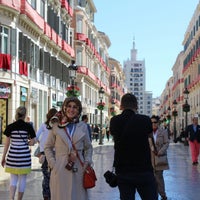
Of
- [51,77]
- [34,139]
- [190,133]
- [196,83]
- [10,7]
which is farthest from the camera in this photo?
[196,83]

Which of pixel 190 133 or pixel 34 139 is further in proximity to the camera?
pixel 190 133

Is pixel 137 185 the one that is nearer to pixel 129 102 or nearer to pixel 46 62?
pixel 129 102

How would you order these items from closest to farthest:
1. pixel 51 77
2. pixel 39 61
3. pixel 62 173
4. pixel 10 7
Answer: pixel 62 173 < pixel 10 7 < pixel 39 61 < pixel 51 77

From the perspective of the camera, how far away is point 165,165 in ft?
29.5

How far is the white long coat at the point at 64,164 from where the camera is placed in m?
5.29

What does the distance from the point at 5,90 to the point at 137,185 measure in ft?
70.4

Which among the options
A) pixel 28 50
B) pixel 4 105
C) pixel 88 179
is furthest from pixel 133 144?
pixel 28 50

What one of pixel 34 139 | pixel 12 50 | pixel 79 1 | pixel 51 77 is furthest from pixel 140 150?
pixel 79 1

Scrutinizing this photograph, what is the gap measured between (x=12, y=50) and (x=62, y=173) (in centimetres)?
2135

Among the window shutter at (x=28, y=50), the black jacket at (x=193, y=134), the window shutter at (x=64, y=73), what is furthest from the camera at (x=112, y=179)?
the window shutter at (x=64, y=73)

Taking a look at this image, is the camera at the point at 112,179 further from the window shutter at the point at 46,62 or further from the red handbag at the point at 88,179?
the window shutter at the point at 46,62

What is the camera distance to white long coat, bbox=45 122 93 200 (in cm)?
529

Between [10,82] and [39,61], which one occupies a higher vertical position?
[39,61]

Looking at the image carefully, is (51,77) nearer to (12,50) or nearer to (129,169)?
(12,50)
